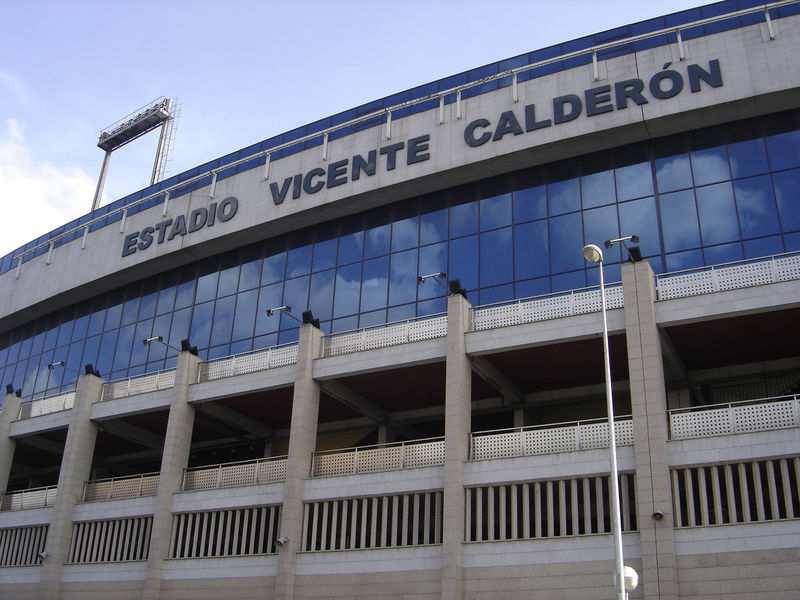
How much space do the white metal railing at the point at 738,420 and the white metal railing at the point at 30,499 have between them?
30056 mm

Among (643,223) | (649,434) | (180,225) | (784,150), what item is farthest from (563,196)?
(180,225)

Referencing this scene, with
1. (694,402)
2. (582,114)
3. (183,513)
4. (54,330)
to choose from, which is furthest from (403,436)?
(54,330)

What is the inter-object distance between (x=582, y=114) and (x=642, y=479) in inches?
700

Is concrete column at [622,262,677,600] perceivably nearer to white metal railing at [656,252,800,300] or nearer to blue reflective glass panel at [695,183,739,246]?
white metal railing at [656,252,800,300]

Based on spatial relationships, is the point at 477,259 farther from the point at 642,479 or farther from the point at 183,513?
the point at 183,513

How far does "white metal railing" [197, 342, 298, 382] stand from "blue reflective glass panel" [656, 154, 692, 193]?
59.0ft

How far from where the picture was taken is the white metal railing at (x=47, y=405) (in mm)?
43969

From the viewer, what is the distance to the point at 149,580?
115 feet

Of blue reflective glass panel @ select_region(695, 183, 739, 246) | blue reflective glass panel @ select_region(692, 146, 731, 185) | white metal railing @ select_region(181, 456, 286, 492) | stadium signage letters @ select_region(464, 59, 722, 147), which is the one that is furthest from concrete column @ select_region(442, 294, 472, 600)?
blue reflective glass panel @ select_region(692, 146, 731, 185)

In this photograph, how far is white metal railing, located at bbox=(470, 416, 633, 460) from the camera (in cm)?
2861

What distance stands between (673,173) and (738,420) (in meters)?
13.5

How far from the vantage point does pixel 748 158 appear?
116ft

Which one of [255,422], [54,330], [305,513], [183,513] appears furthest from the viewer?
[54,330]

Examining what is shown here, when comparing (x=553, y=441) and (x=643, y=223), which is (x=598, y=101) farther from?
(x=553, y=441)
